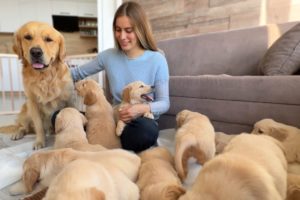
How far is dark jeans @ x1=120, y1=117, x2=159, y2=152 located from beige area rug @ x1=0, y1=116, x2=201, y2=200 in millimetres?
170

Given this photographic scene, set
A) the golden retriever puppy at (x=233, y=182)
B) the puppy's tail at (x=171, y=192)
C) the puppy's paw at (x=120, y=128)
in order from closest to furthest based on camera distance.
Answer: the golden retriever puppy at (x=233, y=182), the puppy's tail at (x=171, y=192), the puppy's paw at (x=120, y=128)

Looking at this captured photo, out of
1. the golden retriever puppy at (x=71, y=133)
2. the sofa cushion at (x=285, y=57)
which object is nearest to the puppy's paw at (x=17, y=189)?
the golden retriever puppy at (x=71, y=133)

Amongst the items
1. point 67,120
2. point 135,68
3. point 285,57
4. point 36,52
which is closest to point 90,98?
point 67,120

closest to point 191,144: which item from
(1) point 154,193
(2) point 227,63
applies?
(1) point 154,193

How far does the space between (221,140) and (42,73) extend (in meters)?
1.25

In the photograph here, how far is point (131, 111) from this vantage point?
4.95 ft

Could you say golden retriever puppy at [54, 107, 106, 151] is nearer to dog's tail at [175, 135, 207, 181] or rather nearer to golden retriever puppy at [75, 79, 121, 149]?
golden retriever puppy at [75, 79, 121, 149]

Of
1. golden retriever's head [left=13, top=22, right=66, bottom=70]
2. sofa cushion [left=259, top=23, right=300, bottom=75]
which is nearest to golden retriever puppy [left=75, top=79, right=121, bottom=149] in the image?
golden retriever's head [left=13, top=22, right=66, bottom=70]

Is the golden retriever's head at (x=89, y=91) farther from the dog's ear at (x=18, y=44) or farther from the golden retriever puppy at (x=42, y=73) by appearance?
the dog's ear at (x=18, y=44)

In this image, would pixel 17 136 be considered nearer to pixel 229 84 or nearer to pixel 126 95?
pixel 126 95

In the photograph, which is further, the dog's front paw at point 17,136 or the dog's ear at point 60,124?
the dog's front paw at point 17,136

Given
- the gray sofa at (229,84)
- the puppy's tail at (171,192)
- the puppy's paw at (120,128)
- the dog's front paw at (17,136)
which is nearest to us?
the puppy's tail at (171,192)

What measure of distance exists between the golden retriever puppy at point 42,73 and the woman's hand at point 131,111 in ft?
1.65

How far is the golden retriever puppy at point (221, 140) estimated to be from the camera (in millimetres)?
1406
